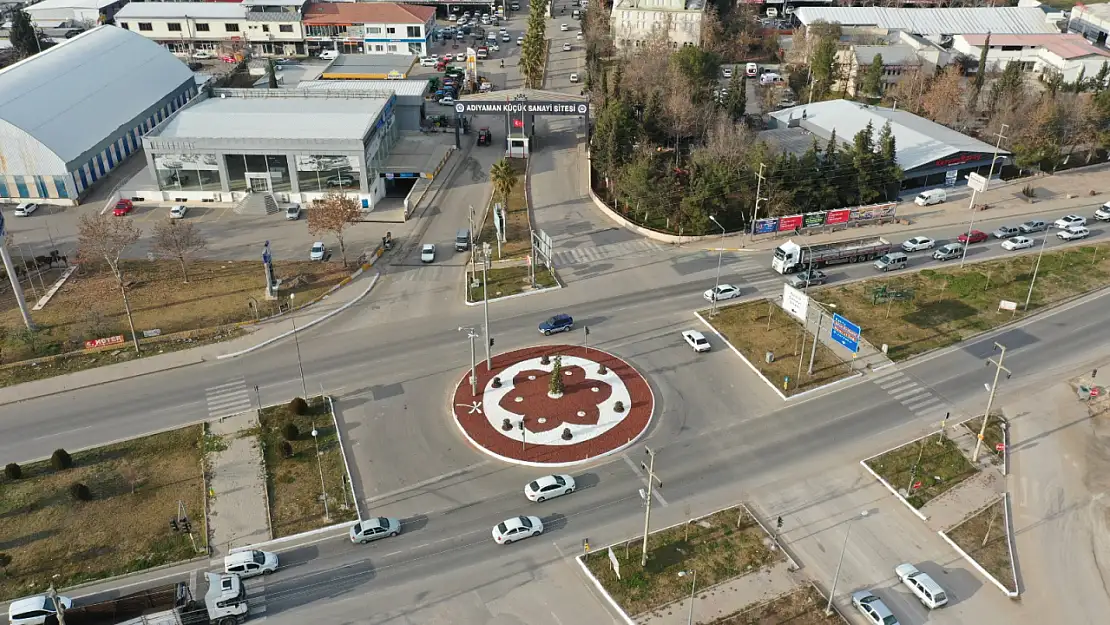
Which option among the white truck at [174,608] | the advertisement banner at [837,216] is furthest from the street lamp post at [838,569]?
the advertisement banner at [837,216]

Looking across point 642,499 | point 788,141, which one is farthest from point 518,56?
point 642,499

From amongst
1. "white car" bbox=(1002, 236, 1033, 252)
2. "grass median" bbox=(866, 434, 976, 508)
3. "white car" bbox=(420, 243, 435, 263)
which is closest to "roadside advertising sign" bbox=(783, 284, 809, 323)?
"grass median" bbox=(866, 434, 976, 508)

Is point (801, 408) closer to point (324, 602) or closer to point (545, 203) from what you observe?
point (324, 602)

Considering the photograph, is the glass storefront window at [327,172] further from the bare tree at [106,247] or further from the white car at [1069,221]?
the white car at [1069,221]

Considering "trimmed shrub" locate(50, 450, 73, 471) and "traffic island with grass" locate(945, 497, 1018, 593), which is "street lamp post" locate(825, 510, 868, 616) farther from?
"trimmed shrub" locate(50, 450, 73, 471)

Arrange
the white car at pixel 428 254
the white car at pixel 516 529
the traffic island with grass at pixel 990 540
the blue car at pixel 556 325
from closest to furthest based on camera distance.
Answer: the traffic island with grass at pixel 990 540, the white car at pixel 516 529, the blue car at pixel 556 325, the white car at pixel 428 254
